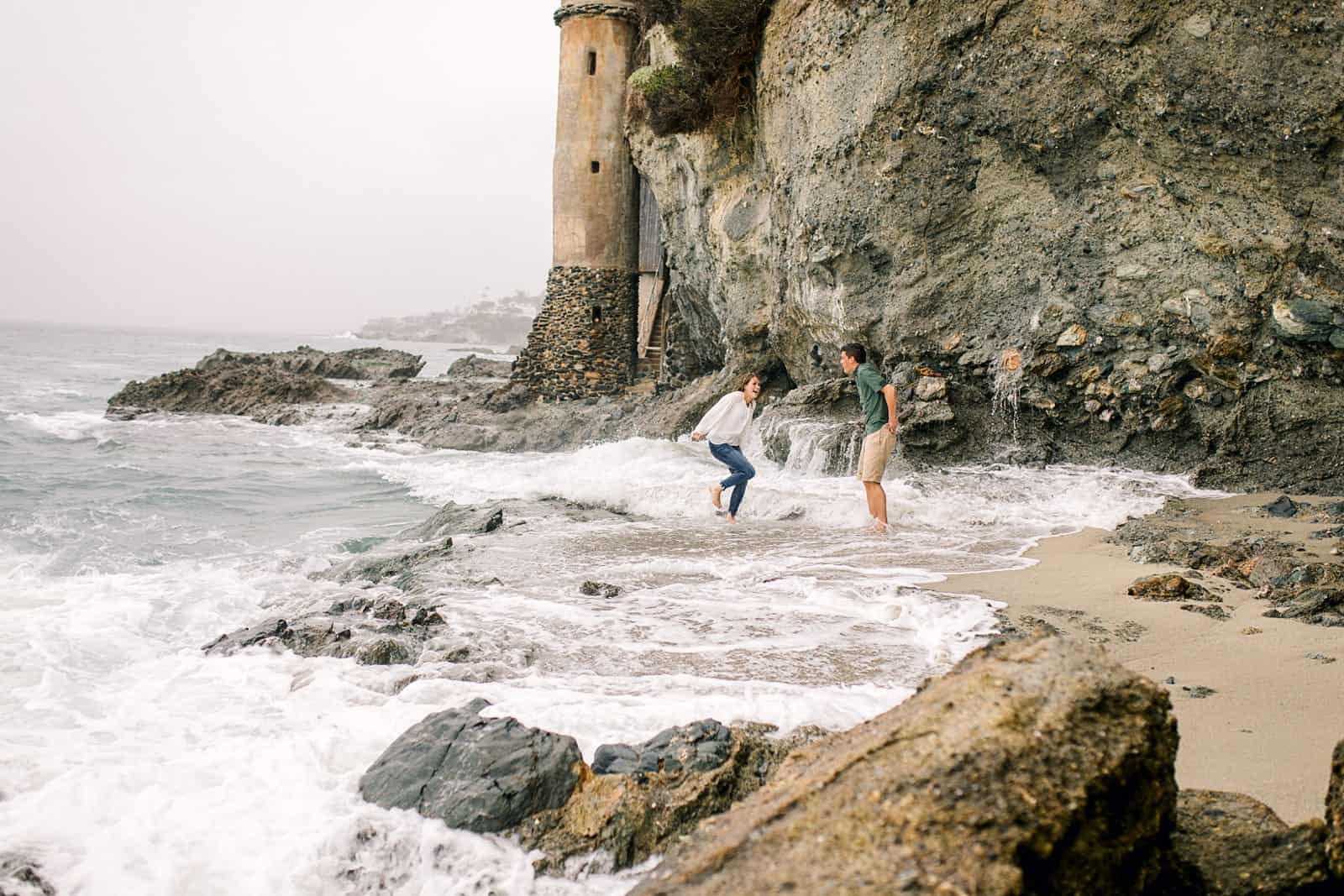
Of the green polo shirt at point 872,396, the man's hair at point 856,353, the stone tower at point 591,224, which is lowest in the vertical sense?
the green polo shirt at point 872,396

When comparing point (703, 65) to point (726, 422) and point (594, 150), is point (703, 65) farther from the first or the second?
point (726, 422)

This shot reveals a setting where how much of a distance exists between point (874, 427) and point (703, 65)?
32.0 feet

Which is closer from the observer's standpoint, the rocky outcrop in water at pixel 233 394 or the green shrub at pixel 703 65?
the green shrub at pixel 703 65

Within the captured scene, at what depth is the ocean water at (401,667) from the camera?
129 inches

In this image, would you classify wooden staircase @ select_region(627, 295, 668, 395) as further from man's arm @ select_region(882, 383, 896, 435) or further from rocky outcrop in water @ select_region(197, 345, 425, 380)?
man's arm @ select_region(882, 383, 896, 435)

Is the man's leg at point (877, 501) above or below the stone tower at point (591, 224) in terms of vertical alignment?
below

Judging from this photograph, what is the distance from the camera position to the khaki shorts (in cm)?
884

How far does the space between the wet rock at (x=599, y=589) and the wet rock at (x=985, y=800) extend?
14.4ft

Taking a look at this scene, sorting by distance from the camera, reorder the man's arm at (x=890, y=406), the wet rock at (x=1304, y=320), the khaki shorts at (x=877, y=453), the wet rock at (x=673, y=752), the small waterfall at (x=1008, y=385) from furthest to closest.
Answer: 1. the small waterfall at (x=1008, y=385)
2. the wet rock at (x=1304, y=320)
3. the khaki shorts at (x=877, y=453)
4. the man's arm at (x=890, y=406)
5. the wet rock at (x=673, y=752)

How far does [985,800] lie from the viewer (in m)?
1.82

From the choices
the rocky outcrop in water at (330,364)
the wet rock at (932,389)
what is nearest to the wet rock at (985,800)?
the wet rock at (932,389)

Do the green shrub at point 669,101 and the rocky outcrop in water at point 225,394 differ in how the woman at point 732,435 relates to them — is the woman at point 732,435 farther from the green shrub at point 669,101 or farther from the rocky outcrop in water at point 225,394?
the rocky outcrop in water at point 225,394

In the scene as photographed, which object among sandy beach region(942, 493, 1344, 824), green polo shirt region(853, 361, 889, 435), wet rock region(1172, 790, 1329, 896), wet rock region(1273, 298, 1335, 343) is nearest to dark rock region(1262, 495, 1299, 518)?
sandy beach region(942, 493, 1344, 824)

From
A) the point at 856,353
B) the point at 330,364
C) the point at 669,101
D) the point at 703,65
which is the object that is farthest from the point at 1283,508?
the point at 330,364
